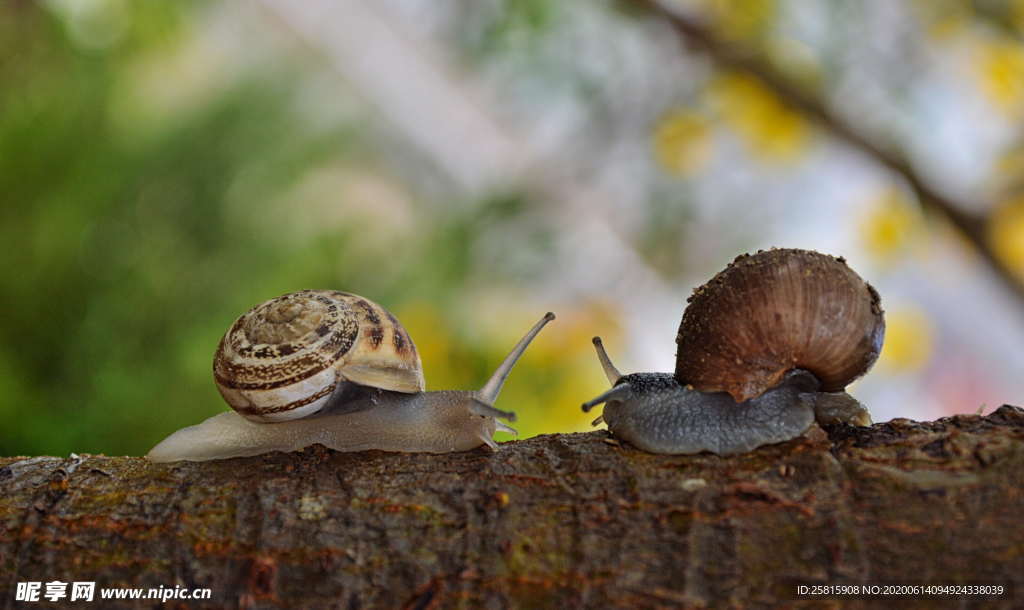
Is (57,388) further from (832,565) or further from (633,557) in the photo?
(832,565)

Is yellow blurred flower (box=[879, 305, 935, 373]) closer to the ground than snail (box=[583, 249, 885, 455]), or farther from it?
farther from it

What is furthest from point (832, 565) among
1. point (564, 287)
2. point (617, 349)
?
point (564, 287)

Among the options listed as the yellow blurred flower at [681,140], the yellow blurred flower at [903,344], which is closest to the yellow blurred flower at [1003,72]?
the yellow blurred flower at [903,344]

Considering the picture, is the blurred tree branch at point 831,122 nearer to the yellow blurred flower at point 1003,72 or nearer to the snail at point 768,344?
the yellow blurred flower at point 1003,72

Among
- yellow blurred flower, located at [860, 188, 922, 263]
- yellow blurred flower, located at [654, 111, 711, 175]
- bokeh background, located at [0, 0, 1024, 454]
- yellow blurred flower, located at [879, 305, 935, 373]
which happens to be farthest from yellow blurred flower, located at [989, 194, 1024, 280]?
yellow blurred flower, located at [654, 111, 711, 175]

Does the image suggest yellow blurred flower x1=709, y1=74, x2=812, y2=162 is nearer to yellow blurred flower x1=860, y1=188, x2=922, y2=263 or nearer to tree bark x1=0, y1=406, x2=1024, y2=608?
yellow blurred flower x1=860, y1=188, x2=922, y2=263

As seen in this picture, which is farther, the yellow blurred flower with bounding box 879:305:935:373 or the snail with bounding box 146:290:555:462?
the yellow blurred flower with bounding box 879:305:935:373
